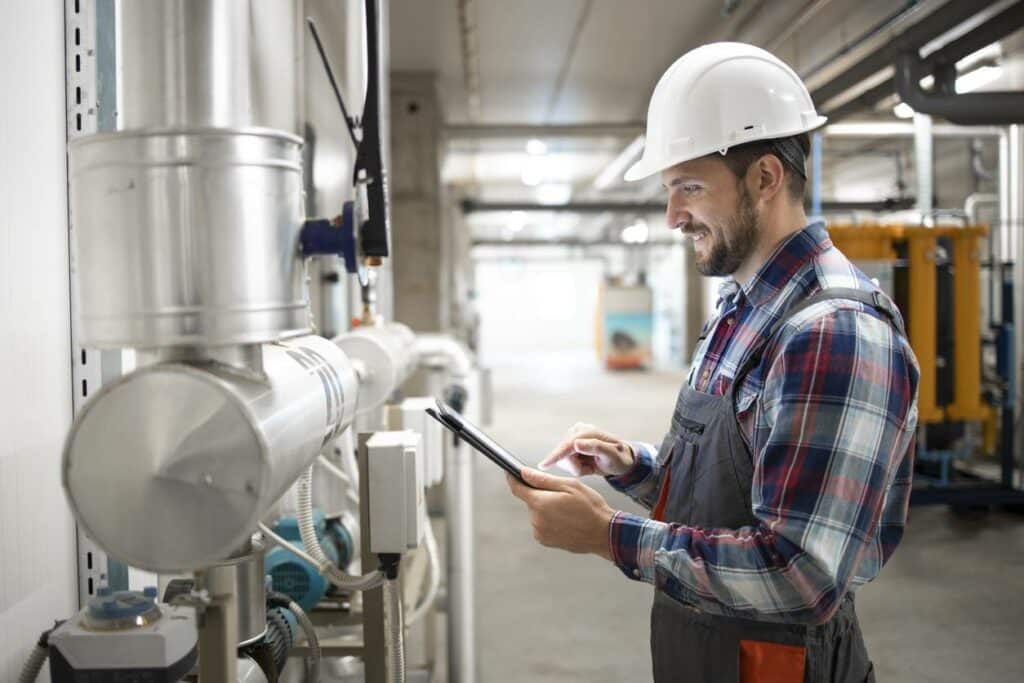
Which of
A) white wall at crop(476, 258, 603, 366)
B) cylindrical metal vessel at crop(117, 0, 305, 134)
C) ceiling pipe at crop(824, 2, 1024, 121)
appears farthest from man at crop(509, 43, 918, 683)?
white wall at crop(476, 258, 603, 366)

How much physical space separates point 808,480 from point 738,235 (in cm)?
36

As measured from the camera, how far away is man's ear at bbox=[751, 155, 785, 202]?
1.03 metres

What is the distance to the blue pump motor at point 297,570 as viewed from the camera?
167 centimetres

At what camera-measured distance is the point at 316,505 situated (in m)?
2.30

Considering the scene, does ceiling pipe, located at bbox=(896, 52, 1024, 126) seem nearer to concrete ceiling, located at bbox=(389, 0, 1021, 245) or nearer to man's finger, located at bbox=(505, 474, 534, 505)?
concrete ceiling, located at bbox=(389, 0, 1021, 245)

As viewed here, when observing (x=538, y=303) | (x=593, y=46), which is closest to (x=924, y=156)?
(x=593, y=46)

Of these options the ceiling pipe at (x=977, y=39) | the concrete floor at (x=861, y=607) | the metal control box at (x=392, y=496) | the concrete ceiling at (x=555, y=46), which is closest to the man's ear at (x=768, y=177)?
the metal control box at (x=392, y=496)

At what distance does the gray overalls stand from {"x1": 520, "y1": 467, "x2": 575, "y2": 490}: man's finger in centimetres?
16

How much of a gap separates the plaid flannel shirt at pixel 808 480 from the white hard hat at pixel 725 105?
23 cm

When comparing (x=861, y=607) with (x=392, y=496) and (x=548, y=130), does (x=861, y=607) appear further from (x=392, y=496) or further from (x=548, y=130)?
(x=548, y=130)

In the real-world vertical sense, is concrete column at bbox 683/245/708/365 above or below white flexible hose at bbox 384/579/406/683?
above

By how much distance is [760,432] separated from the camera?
0.93 metres

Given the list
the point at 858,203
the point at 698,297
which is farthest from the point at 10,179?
the point at 698,297

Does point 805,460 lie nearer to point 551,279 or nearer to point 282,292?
point 282,292
